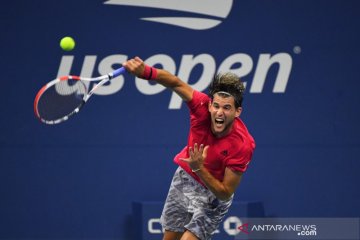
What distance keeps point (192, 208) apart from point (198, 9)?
7.69 feet

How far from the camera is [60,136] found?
6.91m

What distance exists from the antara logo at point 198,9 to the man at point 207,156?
1833 mm

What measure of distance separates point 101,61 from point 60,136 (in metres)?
0.83

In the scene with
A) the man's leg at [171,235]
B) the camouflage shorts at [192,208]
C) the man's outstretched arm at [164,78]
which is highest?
the man's outstretched arm at [164,78]

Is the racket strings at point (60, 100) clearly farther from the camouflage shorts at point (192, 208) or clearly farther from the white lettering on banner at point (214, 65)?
the white lettering on banner at point (214, 65)

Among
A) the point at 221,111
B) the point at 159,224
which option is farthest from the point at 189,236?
the point at 159,224

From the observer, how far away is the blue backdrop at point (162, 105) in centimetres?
676

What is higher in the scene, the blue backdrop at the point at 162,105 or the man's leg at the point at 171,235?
the blue backdrop at the point at 162,105

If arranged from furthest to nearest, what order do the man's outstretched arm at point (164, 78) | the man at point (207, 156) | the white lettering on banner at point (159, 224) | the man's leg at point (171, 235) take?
the white lettering on banner at point (159, 224) < the man's leg at point (171, 235) < the man at point (207, 156) < the man's outstretched arm at point (164, 78)

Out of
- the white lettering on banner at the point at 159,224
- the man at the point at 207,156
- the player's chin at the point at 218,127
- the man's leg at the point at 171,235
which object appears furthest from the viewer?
the white lettering on banner at the point at 159,224

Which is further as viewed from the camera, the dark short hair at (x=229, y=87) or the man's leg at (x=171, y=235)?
the man's leg at (x=171, y=235)

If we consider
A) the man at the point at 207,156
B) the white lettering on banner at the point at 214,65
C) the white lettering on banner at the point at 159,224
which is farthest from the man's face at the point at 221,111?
the white lettering on banner at the point at 159,224

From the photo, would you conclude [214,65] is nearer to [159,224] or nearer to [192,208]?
[159,224]

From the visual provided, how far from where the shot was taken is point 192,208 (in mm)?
5168
